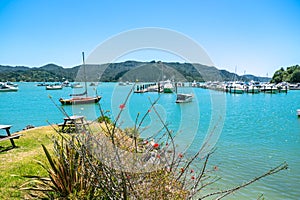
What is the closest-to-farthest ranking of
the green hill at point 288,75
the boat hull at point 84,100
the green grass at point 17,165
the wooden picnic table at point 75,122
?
1. the wooden picnic table at point 75,122
2. the boat hull at point 84,100
3. the green grass at point 17,165
4. the green hill at point 288,75

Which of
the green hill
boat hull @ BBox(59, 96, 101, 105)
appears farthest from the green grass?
the green hill

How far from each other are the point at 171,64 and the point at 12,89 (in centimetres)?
8060

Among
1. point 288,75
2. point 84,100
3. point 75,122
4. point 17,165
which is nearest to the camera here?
point 75,122

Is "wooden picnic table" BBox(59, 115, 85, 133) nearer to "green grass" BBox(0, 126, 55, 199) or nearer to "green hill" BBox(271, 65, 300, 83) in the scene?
"green grass" BBox(0, 126, 55, 199)

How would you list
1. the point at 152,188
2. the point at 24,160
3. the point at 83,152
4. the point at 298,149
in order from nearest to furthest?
the point at 152,188 < the point at 83,152 < the point at 24,160 < the point at 298,149

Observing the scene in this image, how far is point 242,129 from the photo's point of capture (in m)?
14.4

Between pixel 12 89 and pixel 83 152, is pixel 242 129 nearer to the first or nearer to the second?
pixel 83 152

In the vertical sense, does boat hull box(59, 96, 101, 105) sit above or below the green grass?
above

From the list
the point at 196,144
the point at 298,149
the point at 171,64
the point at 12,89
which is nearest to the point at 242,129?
the point at 298,149

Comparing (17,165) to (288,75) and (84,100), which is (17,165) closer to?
(84,100)

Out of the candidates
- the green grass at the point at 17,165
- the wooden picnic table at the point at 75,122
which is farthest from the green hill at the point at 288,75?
the green grass at the point at 17,165

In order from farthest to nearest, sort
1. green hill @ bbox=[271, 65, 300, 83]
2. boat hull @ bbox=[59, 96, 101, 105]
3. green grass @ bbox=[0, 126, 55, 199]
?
green hill @ bbox=[271, 65, 300, 83] → green grass @ bbox=[0, 126, 55, 199] → boat hull @ bbox=[59, 96, 101, 105]

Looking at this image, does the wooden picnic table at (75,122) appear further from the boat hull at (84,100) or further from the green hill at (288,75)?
the green hill at (288,75)

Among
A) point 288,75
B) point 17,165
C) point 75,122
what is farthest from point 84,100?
point 288,75
